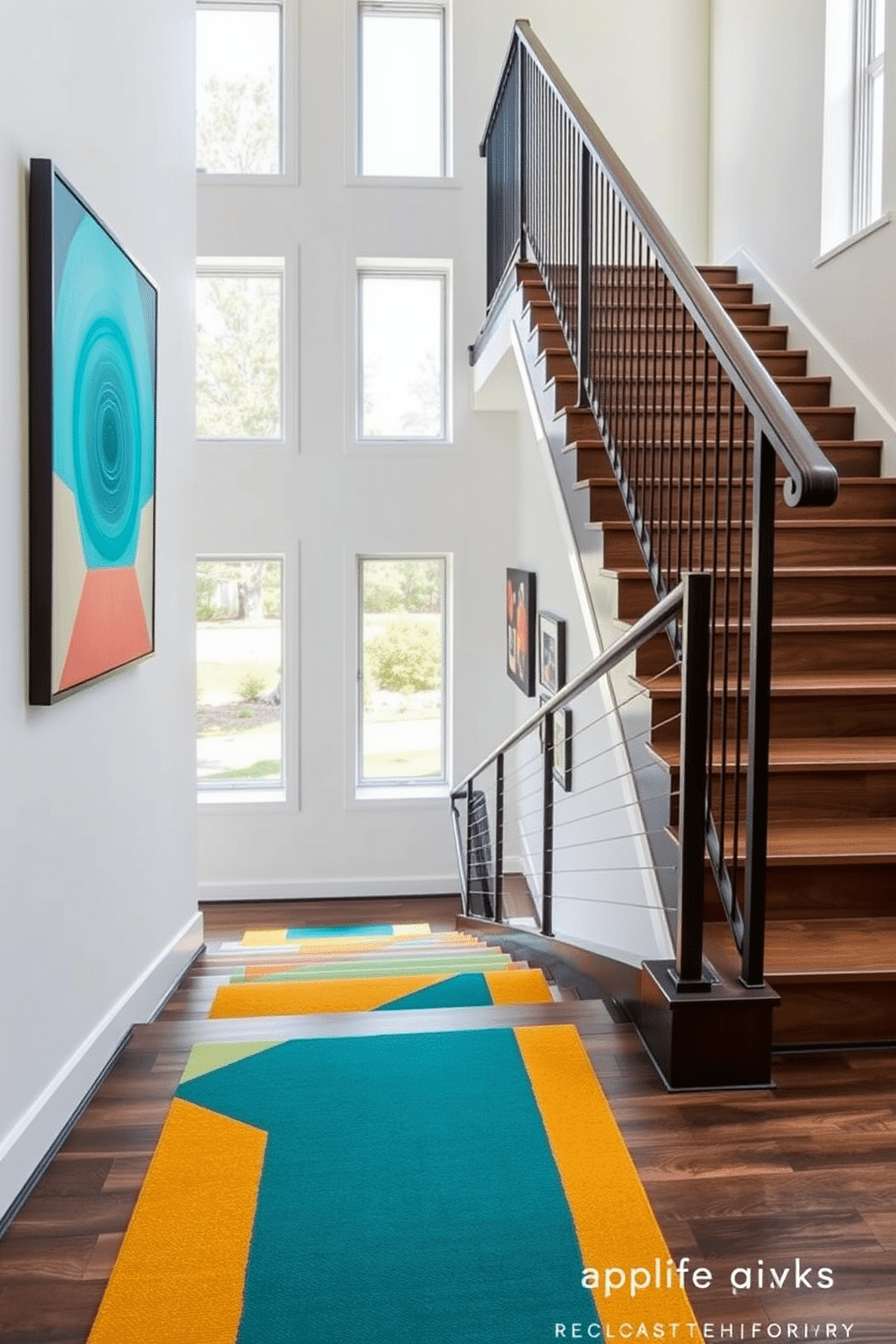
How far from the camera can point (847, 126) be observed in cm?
499

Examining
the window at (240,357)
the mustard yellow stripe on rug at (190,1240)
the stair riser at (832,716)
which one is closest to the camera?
the mustard yellow stripe on rug at (190,1240)

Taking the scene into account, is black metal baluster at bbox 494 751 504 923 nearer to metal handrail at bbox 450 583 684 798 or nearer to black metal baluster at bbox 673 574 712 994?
metal handrail at bbox 450 583 684 798

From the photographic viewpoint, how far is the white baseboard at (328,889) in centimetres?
728

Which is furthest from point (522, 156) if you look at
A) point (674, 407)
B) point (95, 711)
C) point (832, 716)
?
point (95, 711)

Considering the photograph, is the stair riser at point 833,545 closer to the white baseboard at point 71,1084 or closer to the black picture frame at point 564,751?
the black picture frame at point 564,751

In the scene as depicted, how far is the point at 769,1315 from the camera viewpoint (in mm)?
1546

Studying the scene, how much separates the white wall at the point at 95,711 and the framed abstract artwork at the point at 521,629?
113 inches

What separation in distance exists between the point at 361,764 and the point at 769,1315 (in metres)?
6.06

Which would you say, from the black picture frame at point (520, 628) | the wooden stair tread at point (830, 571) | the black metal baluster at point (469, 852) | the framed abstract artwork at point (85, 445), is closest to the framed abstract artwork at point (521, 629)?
the black picture frame at point (520, 628)

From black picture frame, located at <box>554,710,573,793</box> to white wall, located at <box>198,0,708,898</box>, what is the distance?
1.69 meters

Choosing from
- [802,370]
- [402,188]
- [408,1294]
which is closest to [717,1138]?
[408,1294]

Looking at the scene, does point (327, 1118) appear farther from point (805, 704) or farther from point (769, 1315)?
point (805, 704)

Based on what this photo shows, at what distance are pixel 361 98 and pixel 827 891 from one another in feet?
20.7

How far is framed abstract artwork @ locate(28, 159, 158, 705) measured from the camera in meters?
2.15
